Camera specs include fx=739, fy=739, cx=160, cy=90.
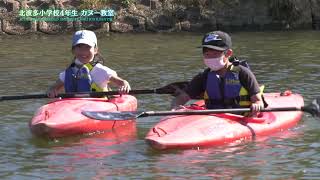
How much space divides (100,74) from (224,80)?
1.60 metres

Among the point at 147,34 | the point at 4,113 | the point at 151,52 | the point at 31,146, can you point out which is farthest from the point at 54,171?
the point at 147,34

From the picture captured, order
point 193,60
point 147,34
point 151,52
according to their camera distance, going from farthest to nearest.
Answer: point 147,34, point 151,52, point 193,60

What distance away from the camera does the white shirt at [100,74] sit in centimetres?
852

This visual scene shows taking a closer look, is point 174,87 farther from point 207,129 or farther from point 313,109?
point 313,109

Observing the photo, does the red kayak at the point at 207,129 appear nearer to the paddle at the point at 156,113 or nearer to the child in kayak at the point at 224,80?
the paddle at the point at 156,113

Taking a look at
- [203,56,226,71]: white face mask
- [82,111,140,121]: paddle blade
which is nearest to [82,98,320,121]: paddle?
[82,111,140,121]: paddle blade

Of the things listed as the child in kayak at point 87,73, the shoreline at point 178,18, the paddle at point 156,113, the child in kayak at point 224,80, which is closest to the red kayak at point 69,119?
the child in kayak at point 87,73

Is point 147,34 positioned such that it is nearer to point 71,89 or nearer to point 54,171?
point 71,89

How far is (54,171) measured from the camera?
6566 mm

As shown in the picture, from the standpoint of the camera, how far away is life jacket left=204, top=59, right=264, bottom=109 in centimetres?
773

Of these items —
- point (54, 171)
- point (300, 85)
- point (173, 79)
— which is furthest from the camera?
point (173, 79)

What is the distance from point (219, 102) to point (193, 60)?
21.7 feet

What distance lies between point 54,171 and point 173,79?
5673 millimetres

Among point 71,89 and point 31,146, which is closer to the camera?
point 31,146
